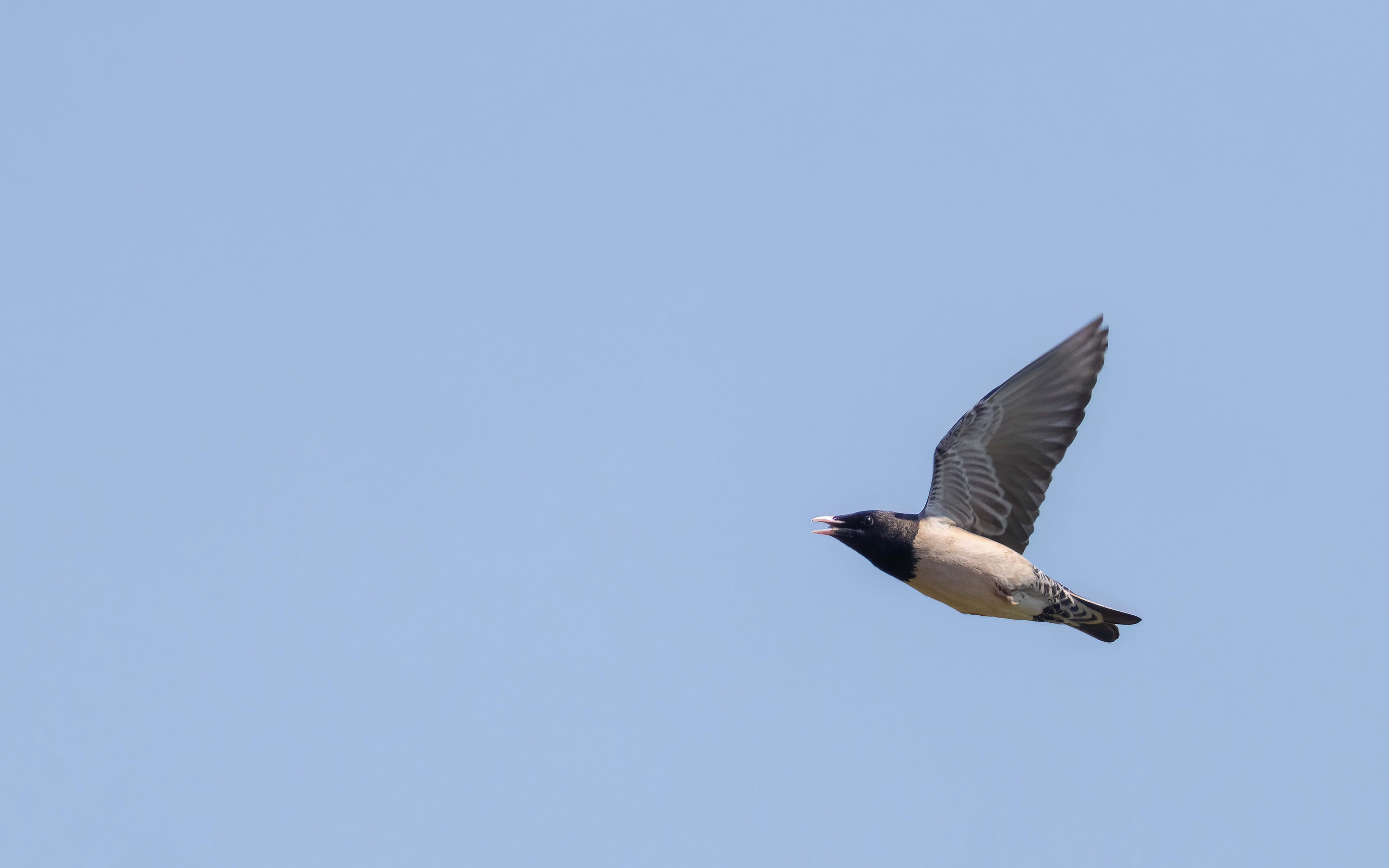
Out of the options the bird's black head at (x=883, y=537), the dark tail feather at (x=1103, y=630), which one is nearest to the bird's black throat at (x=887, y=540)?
the bird's black head at (x=883, y=537)

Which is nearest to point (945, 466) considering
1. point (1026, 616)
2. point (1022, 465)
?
point (1022, 465)

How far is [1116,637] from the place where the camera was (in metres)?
13.6

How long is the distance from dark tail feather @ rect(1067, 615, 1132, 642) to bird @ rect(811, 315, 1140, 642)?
0.03ft

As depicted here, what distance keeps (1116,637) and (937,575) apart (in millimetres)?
1905

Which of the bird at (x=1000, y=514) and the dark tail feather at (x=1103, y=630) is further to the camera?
the dark tail feather at (x=1103, y=630)

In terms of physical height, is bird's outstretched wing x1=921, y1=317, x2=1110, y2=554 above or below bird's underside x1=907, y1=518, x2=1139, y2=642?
above

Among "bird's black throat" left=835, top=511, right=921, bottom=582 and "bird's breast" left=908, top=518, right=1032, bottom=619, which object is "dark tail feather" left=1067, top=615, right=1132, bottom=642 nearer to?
"bird's breast" left=908, top=518, right=1032, bottom=619

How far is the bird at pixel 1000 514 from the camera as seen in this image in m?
13.1

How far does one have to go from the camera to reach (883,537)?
44.2ft

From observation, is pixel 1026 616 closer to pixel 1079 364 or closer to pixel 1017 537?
pixel 1017 537

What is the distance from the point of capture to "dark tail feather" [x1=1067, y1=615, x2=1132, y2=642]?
13547 mm

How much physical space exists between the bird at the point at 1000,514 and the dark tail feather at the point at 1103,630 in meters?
0.01

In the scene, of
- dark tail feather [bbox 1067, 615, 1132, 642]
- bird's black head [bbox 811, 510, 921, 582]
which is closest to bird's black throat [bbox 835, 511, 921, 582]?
bird's black head [bbox 811, 510, 921, 582]

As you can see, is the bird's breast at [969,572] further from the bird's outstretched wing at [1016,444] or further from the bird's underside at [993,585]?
the bird's outstretched wing at [1016,444]
